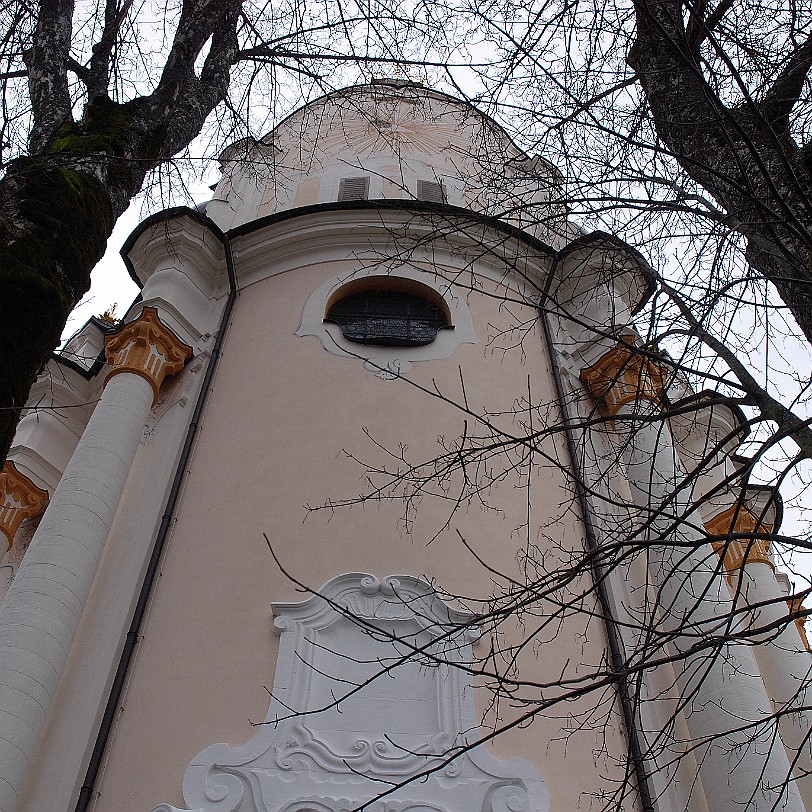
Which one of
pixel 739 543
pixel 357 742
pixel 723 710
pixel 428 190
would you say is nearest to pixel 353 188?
pixel 428 190

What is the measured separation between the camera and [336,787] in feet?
23.5

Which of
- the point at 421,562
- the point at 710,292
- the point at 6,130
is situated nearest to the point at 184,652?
the point at 421,562

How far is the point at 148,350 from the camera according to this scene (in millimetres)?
10852

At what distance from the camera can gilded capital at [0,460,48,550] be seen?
12.4 m

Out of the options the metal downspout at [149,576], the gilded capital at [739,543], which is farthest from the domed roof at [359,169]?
the gilded capital at [739,543]

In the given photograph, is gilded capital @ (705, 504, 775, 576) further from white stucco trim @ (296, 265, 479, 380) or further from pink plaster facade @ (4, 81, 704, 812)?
white stucco trim @ (296, 265, 479, 380)

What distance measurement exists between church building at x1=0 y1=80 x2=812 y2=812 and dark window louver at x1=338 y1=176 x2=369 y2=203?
9.69 feet

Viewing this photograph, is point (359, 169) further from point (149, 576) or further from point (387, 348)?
point (149, 576)

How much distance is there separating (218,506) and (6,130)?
172 inches

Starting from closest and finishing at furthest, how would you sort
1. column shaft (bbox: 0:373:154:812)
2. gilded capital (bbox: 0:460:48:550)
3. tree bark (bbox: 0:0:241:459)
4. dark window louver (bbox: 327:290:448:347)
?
tree bark (bbox: 0:0:241:459) < column shaft (bbox: 0:373:154:812) < dark window louver (bbox: 327:290:448:347) < gilded capital (bbox: 0:460:48:550)

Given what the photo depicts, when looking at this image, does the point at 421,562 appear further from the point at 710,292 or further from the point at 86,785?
the point at 710,292

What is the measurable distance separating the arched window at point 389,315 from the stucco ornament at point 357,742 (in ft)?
13.2

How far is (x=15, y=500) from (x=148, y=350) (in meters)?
3.46

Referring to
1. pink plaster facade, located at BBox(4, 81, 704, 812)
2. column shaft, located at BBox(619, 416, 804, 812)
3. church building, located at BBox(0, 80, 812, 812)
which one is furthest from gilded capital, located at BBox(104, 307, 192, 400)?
column shaft, located at BBox(619, 416, 804, 812)
